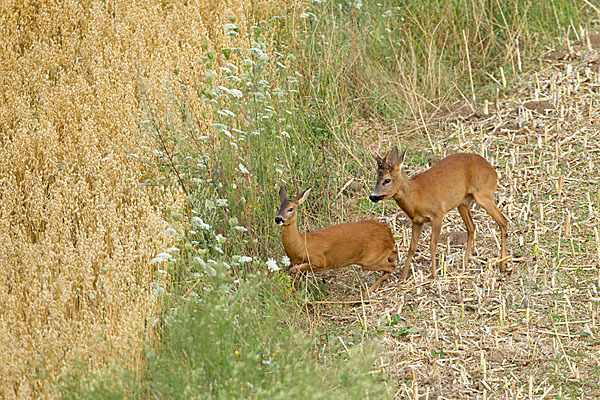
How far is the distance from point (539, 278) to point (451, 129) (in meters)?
2.47

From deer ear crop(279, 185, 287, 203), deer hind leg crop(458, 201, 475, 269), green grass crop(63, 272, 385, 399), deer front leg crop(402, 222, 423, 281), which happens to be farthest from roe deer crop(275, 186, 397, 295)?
green grass crop(63, 272, 385, 399)

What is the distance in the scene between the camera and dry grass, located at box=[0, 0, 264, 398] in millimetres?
4699

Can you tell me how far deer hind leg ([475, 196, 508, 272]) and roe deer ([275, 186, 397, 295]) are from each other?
75 centimetres

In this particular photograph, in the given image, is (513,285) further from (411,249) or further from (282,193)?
(282,193)

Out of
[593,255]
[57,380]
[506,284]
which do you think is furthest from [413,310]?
[57,380]

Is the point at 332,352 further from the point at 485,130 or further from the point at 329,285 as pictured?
the point at 485,130

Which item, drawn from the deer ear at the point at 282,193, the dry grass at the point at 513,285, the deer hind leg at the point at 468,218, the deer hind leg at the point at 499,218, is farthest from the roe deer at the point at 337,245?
the deer hind leg at the point at 499,218

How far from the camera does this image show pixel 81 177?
6227mm

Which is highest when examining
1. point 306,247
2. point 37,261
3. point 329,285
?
point 37,261

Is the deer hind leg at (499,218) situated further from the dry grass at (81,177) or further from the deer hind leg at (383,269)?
the dry grass at (81,177)

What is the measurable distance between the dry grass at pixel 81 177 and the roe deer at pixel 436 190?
155 cm

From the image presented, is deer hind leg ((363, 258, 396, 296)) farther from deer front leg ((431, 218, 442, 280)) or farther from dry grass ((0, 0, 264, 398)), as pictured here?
dry grass ((0, 0, 264, 398))

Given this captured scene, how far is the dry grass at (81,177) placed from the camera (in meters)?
4.70

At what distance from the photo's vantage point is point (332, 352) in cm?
550
